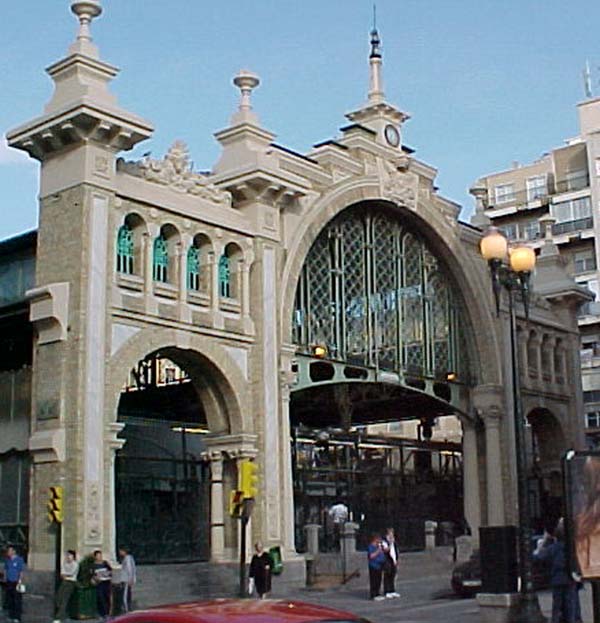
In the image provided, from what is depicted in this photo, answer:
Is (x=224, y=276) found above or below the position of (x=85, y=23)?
below

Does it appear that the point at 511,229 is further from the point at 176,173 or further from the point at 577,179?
the point at 176,173

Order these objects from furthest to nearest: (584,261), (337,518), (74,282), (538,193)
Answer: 1. (538,193)
2. (584,261)
3. (337,518)
4. (74,282)

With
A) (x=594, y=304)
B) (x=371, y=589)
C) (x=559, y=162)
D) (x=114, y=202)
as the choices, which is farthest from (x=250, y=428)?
(x=559, y=162)

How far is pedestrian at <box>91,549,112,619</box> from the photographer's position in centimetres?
2288

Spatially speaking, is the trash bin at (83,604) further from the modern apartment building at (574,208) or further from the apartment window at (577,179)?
the apartment window at (577,179)

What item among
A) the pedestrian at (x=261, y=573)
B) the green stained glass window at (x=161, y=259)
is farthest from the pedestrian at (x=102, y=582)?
the green stained glass window at (x=161, y=259)

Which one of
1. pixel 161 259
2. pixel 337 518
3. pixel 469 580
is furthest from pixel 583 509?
pixel 337 518

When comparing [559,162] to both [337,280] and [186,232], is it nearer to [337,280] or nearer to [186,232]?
[337,280]

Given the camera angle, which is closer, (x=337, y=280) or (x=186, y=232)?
(x=186, y=232)

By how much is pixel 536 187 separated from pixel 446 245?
1474 inches

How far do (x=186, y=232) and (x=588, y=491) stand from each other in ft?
59.4

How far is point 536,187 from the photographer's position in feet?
240

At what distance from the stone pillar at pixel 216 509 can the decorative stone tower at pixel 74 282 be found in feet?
15.1

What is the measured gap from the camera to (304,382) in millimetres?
31656
